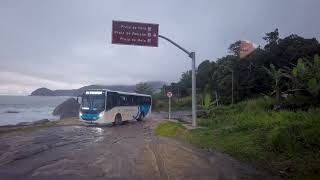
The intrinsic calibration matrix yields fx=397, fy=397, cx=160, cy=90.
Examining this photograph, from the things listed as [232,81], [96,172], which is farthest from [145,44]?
[232,81]

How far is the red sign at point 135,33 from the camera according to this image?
74.3 ft

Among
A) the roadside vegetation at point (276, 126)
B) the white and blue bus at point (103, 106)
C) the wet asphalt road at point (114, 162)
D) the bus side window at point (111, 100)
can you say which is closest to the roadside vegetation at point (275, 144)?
the roadside vegetation at point (276, 126)

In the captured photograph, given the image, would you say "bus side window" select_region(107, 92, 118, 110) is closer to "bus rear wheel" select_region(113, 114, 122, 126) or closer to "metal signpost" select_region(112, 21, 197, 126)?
"bus rear wheel" select_region(113, 114, 122, 126)

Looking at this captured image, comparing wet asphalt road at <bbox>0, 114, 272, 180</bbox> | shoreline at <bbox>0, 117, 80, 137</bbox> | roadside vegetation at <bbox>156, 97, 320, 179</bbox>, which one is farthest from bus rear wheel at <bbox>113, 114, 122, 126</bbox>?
wet asphalt road at <bbox>0, 114, 272, 180</bbox>

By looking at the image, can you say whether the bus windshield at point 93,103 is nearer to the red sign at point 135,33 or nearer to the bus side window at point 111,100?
the bus side window at point 111,100

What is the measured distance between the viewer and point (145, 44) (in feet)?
76.3

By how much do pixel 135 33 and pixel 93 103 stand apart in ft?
32.1

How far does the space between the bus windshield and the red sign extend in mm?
8986

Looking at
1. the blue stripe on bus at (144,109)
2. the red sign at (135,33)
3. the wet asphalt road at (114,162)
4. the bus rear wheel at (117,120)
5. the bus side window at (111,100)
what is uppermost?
the red sign at (135,33)

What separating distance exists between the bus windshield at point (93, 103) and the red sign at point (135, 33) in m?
8.99

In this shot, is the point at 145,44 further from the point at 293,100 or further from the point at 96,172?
the point at 293,100

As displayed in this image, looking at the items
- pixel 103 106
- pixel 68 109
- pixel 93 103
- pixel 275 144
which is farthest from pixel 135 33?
pixel 68 109

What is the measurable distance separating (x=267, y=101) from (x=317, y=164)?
27287mm

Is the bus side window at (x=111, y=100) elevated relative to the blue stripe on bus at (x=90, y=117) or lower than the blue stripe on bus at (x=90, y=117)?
elevated
